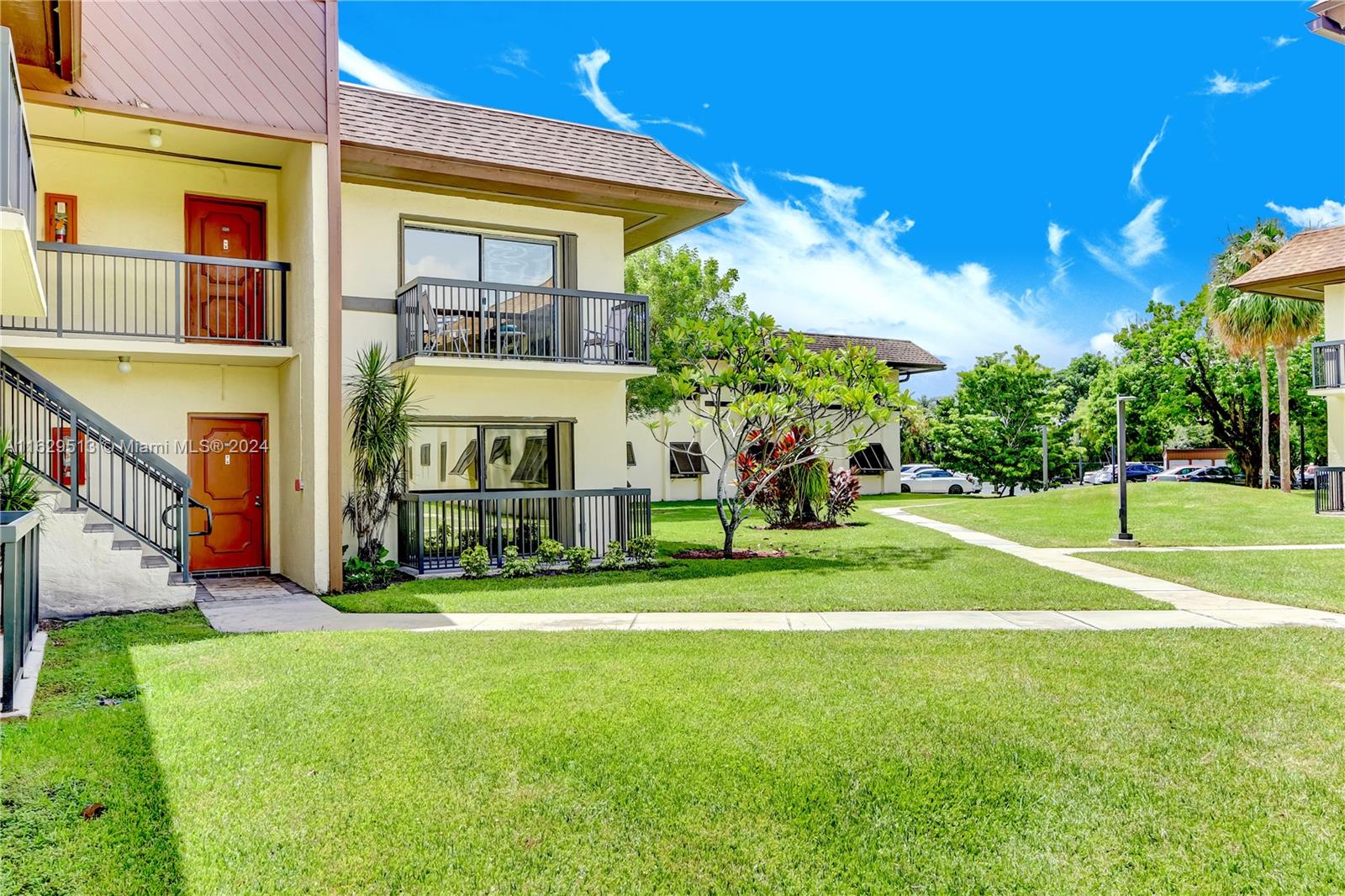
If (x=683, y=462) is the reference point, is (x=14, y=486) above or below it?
above

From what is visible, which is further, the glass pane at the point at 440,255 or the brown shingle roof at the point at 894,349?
the brown shingle roof at the point at 894,349

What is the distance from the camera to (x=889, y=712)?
5.68 metres

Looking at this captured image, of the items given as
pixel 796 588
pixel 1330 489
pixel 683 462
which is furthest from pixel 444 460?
pixel 1330 489

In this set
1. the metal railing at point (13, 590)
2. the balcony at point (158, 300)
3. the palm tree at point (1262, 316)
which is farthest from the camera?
the palm tree at point (1262, 316)

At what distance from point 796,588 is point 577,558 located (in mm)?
3526

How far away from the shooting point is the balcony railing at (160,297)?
11.6m

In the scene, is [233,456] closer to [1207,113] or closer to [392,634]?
[392,634]

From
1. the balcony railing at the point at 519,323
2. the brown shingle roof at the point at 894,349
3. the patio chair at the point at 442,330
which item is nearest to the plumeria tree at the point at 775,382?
the balcony railing at the point at 519,323

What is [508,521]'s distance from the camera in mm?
13500

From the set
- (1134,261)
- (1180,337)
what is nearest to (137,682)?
(1180,337)

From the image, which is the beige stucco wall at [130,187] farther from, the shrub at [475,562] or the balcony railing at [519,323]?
the shrub at [475,562]

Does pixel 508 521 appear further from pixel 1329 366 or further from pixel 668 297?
pixel 1329 366

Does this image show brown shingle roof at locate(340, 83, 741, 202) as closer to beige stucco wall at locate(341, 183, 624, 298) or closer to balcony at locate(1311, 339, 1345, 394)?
beige stucco wall at locate(341, 183, 624, 298)

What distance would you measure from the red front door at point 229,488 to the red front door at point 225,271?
52.3 inches
